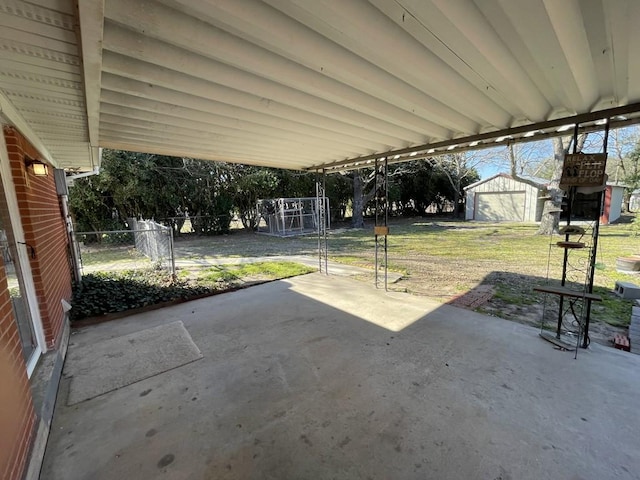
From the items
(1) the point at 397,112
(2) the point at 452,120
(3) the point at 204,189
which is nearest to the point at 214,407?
(1) the point at 397,112

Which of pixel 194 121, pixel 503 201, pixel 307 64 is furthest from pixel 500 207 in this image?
pixel 307 64

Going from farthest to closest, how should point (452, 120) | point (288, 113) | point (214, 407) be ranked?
point (452, 120), point (288, 113), point (214, 407)

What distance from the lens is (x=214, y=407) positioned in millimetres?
2150

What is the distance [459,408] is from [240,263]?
643 cm

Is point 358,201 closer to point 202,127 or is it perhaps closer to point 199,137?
point 199,137

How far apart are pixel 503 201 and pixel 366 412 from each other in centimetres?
2071

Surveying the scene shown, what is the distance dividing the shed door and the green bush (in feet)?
65.1

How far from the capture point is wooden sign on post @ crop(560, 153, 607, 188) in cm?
260

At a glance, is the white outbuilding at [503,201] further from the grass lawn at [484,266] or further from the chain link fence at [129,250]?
the chain link fence at [129,250]

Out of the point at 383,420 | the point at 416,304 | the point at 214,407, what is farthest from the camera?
the point at 416,304

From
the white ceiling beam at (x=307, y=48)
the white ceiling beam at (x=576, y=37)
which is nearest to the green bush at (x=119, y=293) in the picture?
the white ceiling beam at (x=307, y=48)

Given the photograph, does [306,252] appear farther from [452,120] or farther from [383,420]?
[383,420]

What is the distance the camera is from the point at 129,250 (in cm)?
1045

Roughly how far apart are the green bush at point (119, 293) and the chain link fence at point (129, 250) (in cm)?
79
